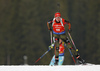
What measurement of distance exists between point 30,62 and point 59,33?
34846mm

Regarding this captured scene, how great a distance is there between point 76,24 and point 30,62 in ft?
57.7

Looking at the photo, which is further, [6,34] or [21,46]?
[6,34]

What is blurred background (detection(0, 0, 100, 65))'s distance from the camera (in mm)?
44906

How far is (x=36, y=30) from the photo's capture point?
55.4 meters

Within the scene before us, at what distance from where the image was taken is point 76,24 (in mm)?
59000

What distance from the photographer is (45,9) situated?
61.0m

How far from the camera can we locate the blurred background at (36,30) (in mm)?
44906

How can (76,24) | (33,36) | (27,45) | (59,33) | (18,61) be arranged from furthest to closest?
(76,24) → (33,36) → (27,45) → (18,61) → (59,33)

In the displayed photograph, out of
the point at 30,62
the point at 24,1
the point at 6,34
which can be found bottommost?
the point at 30,62

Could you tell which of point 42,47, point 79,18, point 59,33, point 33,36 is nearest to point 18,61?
point 42,47
